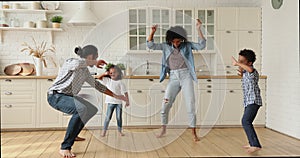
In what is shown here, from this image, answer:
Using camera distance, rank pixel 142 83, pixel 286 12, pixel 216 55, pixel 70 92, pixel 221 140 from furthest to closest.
A: pixel 216 55
pixel 142 83
pixel 286 12
pixel 221 140
pixel 70 92

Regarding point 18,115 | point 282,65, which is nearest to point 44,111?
point 18,115

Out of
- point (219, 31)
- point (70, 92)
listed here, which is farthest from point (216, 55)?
point (70, 92)

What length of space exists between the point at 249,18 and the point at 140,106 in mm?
2188

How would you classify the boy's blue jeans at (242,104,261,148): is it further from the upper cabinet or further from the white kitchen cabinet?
the white kitchen cabinet

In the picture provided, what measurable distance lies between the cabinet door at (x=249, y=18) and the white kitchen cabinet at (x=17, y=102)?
3.27 m

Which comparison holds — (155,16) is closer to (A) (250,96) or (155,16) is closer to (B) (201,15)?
(B) (201,15)

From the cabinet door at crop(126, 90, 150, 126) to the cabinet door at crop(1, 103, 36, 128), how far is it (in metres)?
1.39

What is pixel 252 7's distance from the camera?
650 centimetres

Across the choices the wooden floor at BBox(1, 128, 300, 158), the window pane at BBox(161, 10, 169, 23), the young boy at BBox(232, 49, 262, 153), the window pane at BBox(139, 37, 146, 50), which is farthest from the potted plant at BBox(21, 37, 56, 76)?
the young boy at BBox(232, 49, 262, 153)

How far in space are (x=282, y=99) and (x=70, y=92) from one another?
3015 mm

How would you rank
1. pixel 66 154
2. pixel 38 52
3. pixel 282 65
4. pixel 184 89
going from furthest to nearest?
pixel 38 52, pixel 282 65, pixel 184 89, pixel 66 154

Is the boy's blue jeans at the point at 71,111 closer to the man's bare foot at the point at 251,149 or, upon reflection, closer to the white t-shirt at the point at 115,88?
the white t-shirt at the point at 115,88

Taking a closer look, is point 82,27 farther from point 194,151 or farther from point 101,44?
point 194,151

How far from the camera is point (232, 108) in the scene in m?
6.26
